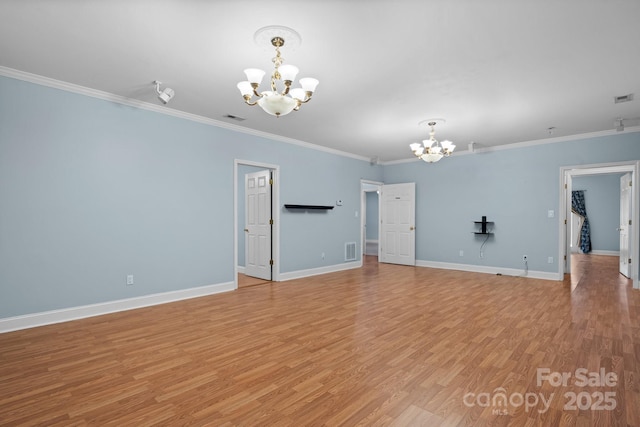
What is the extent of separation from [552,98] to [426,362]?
12.5ft

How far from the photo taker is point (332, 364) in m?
2.72

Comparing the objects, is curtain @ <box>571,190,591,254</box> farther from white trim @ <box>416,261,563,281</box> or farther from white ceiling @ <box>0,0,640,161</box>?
white ceiling @ <box>0,0,640,161</box>

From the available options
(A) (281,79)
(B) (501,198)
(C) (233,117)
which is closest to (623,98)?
(B) (501,198)

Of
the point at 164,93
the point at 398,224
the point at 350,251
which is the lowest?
the point at 350,251

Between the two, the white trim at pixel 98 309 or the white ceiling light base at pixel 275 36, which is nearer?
the white ceiling light base at pixel 275 36

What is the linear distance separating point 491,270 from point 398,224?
8.04 feet

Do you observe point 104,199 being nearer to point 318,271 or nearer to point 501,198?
point 318,271

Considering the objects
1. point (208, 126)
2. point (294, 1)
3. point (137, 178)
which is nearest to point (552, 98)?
point (294, 1)

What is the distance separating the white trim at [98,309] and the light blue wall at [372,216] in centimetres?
923

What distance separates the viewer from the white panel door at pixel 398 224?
8.30m

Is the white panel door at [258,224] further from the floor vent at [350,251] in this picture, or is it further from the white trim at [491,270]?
the white trim at [491,270]

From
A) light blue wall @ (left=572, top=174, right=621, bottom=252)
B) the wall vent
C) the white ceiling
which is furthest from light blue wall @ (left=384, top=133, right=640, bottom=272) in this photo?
light blue wall @ (left=572, top=174, right=621, bottom=252)

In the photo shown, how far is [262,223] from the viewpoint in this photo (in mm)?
6512

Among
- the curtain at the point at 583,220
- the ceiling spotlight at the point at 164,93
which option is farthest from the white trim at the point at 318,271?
the curtain at the point at 583,220
